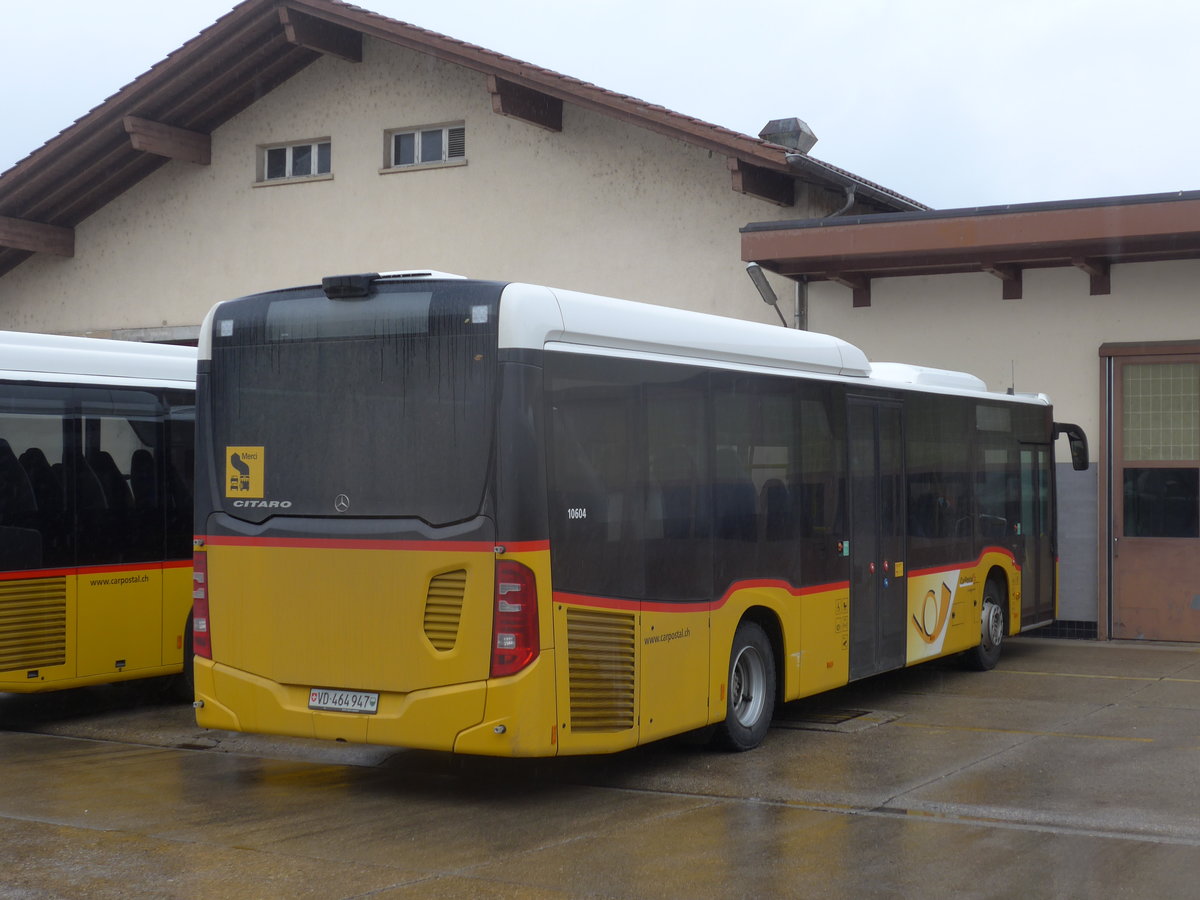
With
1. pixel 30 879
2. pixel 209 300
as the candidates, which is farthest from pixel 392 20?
pixel 30 879

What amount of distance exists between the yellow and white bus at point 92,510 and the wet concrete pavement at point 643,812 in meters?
0.61

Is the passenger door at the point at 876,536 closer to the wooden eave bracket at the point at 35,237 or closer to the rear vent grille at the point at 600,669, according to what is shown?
the rear vent grille at the point at 600,669

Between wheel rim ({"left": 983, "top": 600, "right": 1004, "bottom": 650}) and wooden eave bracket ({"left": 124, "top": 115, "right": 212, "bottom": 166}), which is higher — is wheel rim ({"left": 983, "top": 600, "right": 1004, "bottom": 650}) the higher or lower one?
the lower one

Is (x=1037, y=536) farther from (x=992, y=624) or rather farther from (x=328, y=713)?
(x=328, y=713)

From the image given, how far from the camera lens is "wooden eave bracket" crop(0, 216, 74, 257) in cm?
2184

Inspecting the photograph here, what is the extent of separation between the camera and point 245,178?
2127 cm

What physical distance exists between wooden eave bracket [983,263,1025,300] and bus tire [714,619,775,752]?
7233 millimetres

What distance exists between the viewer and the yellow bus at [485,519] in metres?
7.79

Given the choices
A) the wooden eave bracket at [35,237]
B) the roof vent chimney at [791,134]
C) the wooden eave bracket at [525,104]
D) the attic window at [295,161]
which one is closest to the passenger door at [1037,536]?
the roof vent chimney at [791,134]

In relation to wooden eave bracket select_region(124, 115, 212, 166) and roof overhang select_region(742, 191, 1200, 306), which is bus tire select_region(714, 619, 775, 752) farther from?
wooden eave bracket select_region(124, 115, 212, 166)

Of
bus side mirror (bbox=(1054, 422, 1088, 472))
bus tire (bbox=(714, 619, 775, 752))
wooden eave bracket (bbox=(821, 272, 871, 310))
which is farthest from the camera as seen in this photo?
wooden eave bracket (bbox=(821, 272, 871, 310))

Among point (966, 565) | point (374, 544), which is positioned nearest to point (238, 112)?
point (966, 565)

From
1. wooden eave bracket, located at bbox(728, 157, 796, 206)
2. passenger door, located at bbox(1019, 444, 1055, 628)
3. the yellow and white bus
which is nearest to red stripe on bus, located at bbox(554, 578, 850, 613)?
passenger door, located at bbox(1019, 444, 1055, 628)

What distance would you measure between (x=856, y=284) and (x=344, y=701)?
32.8ft
